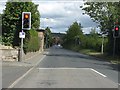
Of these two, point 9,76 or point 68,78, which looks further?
point 68,78

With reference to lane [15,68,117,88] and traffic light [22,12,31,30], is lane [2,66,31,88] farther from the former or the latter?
traffic light [22,12,31,30]

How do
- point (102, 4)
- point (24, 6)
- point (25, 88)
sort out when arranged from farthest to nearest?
point (102, 4), point (24, 6), point (25, 88)

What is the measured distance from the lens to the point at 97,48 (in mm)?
93188

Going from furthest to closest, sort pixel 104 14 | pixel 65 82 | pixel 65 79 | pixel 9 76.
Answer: pixel 104 14, pixel 65 79, pixel 9 76, pixel 65 82

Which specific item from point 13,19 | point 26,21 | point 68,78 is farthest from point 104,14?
point 68,78

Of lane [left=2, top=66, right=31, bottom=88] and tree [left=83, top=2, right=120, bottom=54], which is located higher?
tree [left=83, top=2, right=120, bottom=54]

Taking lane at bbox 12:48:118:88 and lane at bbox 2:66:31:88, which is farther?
lane at bbox 12:48:118:88

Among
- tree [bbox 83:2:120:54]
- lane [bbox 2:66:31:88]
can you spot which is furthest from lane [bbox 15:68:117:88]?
tree [bbox 83:2:120:54]

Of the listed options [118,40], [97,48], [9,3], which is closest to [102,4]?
[118,40]

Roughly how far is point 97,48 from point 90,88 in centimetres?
7819

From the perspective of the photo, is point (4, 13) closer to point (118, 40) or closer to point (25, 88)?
point (118, 40)

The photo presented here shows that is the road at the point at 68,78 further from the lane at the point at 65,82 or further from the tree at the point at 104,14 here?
the tree at the point at 104,14

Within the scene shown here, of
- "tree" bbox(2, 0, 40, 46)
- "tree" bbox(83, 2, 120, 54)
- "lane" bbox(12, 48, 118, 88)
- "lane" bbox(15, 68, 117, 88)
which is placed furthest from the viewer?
"tree" bbox(83, 2, 120, 54)

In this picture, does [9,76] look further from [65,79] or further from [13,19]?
[13,19]
